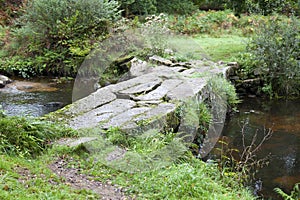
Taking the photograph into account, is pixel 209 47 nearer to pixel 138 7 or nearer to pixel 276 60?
pixel 276 60

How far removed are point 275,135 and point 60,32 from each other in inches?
282

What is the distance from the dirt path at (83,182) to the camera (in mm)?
3836

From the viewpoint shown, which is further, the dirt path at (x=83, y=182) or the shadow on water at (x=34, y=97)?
the shadow on water at (x=34, y=97)

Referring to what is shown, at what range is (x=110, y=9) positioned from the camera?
1257 cm

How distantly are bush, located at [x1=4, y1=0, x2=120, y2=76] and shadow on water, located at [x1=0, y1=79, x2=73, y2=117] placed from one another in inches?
35.1

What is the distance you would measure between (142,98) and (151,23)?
18.0 feet

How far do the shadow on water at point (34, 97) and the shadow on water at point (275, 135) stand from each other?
152 inches

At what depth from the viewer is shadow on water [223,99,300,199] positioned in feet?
18.7

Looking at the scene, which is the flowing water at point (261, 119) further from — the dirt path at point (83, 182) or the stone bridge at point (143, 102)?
the dirt path at point (83, 182)

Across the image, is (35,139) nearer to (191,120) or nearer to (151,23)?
(191,120)

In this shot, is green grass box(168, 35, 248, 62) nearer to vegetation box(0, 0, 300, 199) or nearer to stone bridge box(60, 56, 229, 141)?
vegetation box(0, 0, 300, 199)

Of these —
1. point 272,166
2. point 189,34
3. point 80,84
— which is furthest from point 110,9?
point 272,166

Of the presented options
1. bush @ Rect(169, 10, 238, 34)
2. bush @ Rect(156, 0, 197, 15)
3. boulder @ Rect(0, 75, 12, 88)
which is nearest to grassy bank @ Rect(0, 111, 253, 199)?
boulder @ Rect(0, 75, 12, 88)

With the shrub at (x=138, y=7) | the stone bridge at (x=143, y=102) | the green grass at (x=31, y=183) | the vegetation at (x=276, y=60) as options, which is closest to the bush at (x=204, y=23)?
the shrub at (x=138, y=7)
